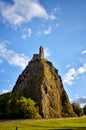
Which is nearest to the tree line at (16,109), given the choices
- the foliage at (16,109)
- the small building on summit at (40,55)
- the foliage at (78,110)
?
the foliage at (16,109)

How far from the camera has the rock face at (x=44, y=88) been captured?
501ft

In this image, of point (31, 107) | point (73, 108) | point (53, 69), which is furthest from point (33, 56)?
point (31, 107)

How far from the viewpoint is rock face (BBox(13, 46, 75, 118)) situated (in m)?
153

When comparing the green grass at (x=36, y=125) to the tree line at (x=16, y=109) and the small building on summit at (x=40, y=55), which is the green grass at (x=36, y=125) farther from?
the small building on summit at (x=40, y=55)

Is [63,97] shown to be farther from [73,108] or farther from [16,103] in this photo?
[16,103]

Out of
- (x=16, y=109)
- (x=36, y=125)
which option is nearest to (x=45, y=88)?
(x=16, y=109)

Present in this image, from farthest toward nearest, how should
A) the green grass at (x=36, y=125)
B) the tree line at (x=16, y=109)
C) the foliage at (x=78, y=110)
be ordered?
the foliage at (x=78, y=110)
the tree line at (x=16, y=109)
the green grass at (x=36, y=125)

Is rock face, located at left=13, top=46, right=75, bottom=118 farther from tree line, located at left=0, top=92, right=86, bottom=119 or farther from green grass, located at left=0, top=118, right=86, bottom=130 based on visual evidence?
green grass, located at left=0, top=118, right=86, bottom=130

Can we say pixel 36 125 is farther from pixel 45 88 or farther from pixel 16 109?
pixel 45 88

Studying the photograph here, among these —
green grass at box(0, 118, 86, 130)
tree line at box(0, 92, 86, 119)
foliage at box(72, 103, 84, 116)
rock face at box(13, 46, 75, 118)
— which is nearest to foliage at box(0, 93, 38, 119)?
tree line at box(0, 92, 86, 119)

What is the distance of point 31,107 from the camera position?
414 feet

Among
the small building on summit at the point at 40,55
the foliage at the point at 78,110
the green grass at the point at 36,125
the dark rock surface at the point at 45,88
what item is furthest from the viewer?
the small building on summit at the point at 40,55

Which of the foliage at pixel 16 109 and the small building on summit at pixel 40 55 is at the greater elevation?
the small building on summit at pixel 40 55

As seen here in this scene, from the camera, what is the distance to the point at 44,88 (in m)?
158
